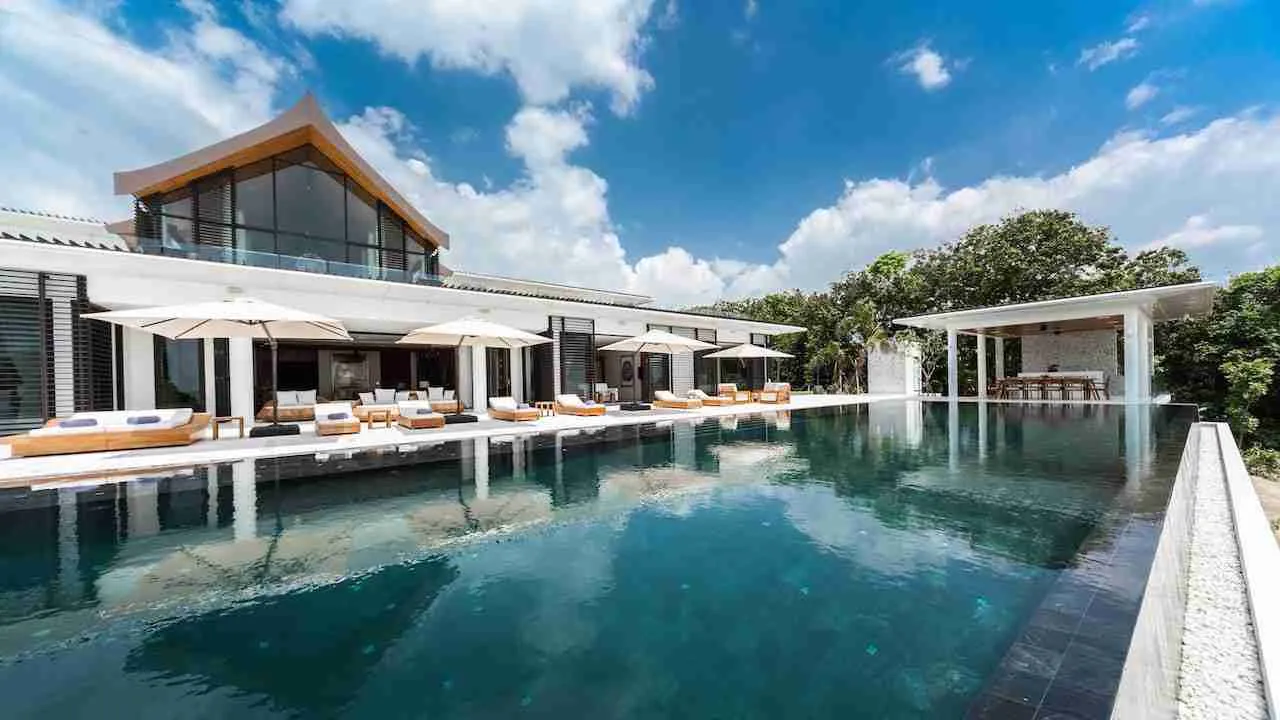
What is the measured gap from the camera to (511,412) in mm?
12242

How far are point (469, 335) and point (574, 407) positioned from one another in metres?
3.67

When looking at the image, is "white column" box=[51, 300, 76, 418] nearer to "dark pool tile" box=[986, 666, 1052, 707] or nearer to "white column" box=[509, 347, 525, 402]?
"white column" box=[509, 347, 525, 402]

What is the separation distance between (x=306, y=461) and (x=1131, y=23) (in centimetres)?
2621

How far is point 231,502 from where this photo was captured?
Answer: 543cm

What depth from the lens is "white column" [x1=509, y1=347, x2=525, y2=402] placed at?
17.0m

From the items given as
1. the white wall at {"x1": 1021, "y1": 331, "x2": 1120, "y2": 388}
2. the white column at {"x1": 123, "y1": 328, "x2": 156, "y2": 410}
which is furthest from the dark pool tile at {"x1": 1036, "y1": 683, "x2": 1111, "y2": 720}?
the white wall at {"x1": 1021, "y1": 331, "x2": 1120, "y2": 388}

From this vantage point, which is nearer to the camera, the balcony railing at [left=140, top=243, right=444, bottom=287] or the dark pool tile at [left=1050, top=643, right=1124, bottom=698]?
the dark pool tile at [left=1050, top=643, right=1124, bottom=698]

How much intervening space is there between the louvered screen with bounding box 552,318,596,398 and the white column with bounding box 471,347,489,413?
250 cm

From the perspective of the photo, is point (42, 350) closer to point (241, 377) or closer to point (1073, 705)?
point (241, 377)

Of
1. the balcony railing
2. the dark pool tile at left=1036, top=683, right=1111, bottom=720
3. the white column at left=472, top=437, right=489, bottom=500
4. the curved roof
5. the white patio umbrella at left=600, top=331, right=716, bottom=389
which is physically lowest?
the white column at left=472, top=437, right=489, bottom=500

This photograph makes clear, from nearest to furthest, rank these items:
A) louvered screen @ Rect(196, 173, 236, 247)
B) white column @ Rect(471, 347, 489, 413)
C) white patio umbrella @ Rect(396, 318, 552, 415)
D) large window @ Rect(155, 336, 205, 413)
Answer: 1. white patio umbrella @ Rect(396, 318, 552, 415)
2. large window @ Rect(155, 336, 205, 413)
3. louvered screen @ Rect(196, 173, 236, 247)
4. white column @ Rect(471, 347, 489, 413)

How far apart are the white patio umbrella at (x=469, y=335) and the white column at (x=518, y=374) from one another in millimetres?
4345

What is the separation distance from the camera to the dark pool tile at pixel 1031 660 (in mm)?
2289

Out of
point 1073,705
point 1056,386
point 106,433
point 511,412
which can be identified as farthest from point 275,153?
point 1056,386
